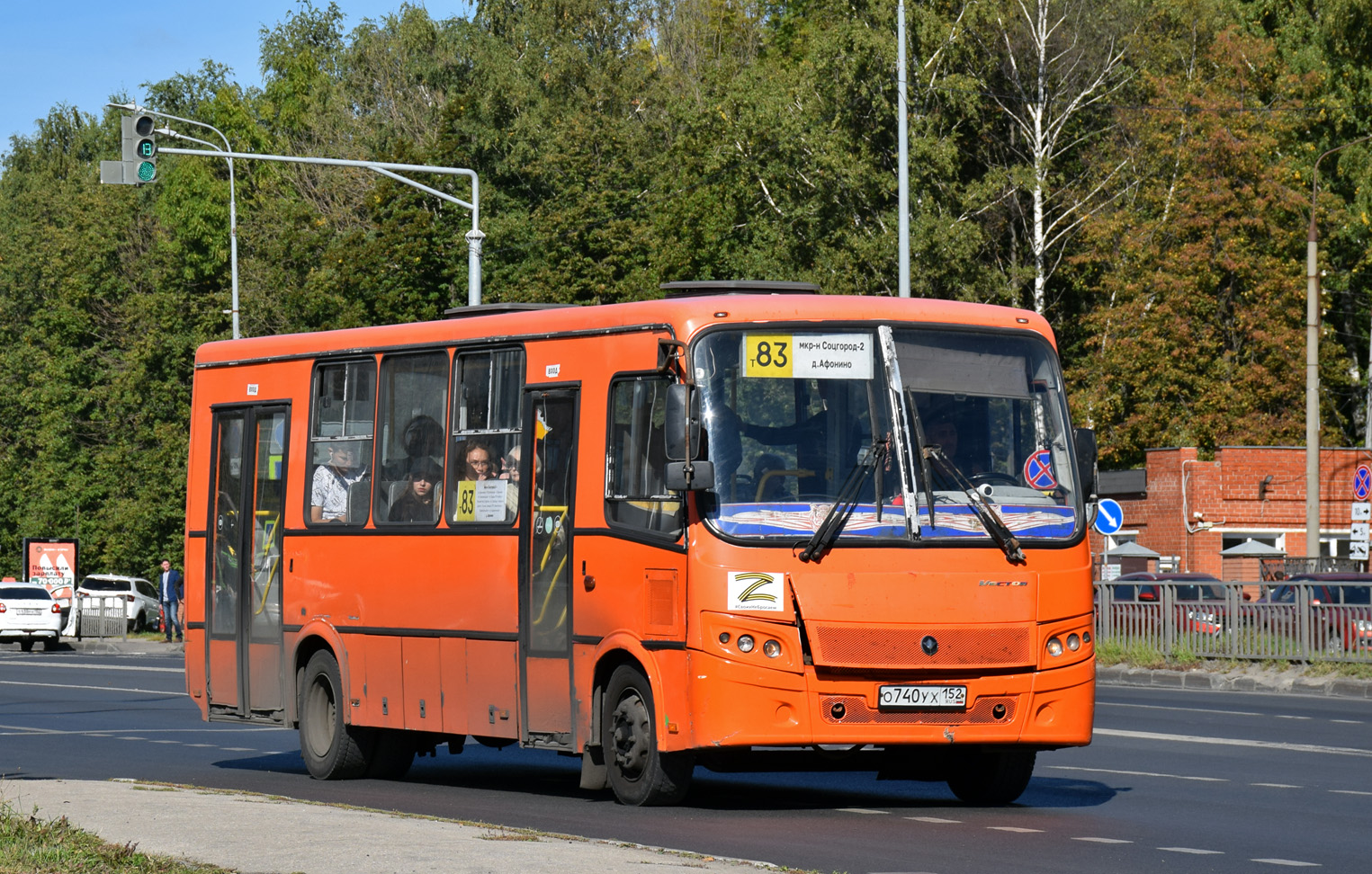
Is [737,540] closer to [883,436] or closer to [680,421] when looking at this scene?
[680,421]

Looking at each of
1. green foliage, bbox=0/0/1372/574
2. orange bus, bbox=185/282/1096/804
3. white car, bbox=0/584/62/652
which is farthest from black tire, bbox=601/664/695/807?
green foliage, bbox=0/0/1372/574

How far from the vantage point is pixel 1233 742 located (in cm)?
1917

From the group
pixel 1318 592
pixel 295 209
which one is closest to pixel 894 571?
pixel 1318 592

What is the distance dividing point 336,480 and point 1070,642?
5.80 m

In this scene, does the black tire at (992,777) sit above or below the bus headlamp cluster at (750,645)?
below

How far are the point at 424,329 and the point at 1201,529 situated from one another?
38439mm

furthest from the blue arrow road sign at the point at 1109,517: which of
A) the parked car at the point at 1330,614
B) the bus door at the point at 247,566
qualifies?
the bus door at the point at 247,566

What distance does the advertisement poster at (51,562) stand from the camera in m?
55.8

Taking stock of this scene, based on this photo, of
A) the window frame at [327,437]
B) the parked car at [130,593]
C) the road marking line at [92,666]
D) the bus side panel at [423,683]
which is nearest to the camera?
the bus side panel at [423,683]

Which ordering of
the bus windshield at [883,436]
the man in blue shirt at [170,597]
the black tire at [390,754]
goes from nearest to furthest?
the bus windshield at [883,436] → the black tire at [390,754] → the man in blue shirt at [170,597]

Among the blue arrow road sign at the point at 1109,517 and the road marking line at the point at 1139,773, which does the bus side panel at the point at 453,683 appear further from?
the blue arrow road sign at the point at 1109,517

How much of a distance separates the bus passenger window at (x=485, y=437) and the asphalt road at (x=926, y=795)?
6.23ft

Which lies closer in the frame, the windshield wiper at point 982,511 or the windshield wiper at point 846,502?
the windshield wiper at point 846,502

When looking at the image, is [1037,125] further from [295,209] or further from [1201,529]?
[295,209]
